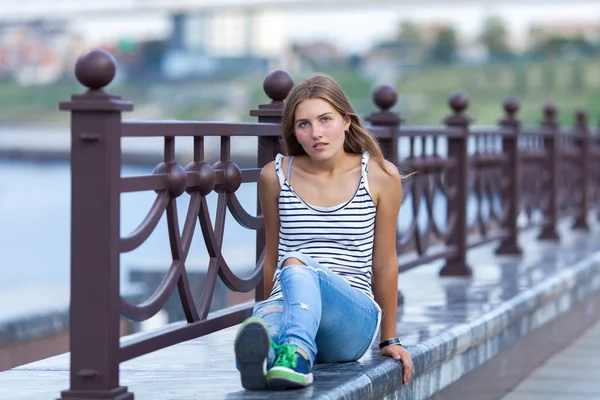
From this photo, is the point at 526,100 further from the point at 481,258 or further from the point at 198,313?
the point at 198,313

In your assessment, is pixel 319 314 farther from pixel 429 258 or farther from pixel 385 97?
pixel 429 258

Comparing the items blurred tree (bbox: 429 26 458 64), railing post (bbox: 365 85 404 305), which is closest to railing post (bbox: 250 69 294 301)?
railing post (bbox: 365 85 404 305)

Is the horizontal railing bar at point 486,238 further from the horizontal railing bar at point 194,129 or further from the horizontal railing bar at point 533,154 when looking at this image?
the horizontal railing bar at point 194,129

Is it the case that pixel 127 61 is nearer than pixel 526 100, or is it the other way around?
pixel 526 100

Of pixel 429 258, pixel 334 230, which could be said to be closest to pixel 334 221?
pixel 334 230

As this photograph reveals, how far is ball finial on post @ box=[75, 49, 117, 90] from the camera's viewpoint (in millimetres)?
2877

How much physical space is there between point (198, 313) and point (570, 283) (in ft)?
12.0


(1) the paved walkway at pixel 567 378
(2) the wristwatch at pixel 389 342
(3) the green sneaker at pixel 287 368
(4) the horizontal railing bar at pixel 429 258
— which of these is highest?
(3) the green sneaker at pixel 287 368

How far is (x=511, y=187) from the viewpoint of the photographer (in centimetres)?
789

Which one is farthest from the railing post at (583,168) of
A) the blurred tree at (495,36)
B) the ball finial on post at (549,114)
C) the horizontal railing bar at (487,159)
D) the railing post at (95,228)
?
the blurred tree at (495,36)

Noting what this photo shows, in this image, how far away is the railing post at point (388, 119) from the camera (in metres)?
5.31

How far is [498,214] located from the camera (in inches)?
311

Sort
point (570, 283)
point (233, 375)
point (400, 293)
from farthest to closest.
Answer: point (570, 283) < point (400, 293) < point (233, 375)

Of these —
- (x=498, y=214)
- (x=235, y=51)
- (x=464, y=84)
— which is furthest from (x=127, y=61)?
(x=498, y=214)
